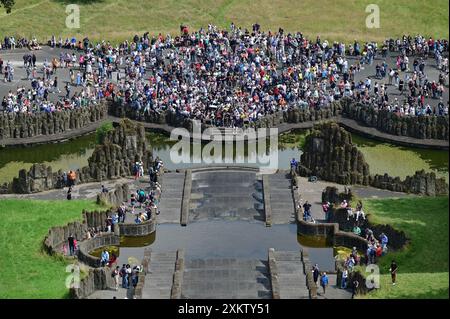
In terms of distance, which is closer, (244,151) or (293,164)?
(293,164)

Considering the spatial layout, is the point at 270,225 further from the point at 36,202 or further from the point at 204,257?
the point at 36,202

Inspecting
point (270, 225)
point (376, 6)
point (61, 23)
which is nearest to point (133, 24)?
point (61, 23)

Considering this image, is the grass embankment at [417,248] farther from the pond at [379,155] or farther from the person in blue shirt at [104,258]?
the person in blue shirt at [104,258]

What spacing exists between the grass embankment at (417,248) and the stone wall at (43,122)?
3726cm

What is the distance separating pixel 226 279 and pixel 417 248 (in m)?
14.7

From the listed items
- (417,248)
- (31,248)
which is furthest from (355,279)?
(31,248)

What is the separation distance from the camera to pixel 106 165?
129m

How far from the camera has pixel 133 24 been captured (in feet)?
605

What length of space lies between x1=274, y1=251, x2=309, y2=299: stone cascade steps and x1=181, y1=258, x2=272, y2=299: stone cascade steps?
3.35 feet

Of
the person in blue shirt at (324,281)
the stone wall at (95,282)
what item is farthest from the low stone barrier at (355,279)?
the stone wall at (95,282)

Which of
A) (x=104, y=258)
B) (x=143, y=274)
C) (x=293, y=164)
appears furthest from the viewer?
(x=293, y=164)

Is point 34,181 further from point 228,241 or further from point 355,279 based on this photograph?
point 355,279

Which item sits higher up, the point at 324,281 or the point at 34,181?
the point at 34,181

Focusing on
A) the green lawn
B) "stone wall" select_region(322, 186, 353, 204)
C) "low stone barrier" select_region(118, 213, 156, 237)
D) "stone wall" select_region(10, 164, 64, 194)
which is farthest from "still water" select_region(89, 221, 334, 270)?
"stone wall" select_region(10, 164, 64, 194)
